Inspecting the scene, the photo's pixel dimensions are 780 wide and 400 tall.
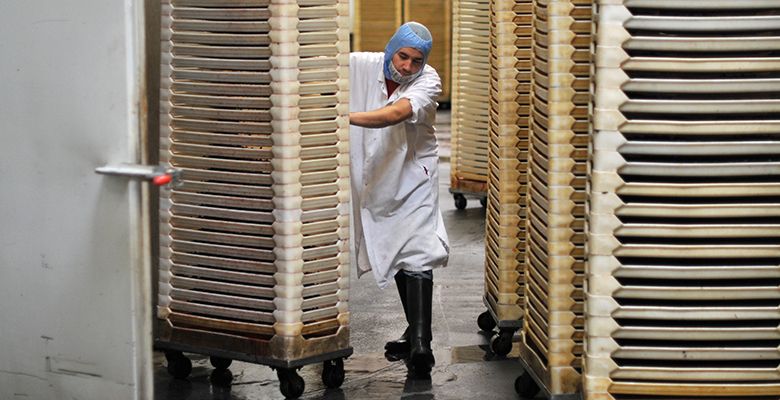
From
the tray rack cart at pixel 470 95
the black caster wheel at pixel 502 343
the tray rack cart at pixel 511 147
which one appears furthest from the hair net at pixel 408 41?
the tray rack cart at pixel 470 95

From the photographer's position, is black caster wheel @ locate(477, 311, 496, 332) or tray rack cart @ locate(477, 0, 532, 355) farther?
black caster wheel @ locate(477, 311, 496, 332)

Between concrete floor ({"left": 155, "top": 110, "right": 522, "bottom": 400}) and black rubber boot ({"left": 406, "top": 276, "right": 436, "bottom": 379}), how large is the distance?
7 cm

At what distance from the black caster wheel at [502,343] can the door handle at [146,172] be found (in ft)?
9.55

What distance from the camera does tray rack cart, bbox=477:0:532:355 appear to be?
6656mm

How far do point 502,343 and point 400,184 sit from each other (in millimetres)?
973

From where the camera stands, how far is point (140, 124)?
4.39m

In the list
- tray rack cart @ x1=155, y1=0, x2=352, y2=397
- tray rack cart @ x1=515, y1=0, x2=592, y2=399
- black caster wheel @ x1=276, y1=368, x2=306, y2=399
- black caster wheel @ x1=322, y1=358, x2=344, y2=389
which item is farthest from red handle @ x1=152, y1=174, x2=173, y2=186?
black caster wheel @ x1=322, y1=358, x2=344, y2=389

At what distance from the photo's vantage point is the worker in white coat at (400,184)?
6.68 m

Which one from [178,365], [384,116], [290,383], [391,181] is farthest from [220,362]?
[384,116]

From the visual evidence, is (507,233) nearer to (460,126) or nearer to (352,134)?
(352,134)

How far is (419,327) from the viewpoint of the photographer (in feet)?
22.0

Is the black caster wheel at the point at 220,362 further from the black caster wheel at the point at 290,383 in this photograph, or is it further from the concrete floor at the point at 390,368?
the black caster wheel at the point at 290,383

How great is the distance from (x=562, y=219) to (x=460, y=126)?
6.46 m

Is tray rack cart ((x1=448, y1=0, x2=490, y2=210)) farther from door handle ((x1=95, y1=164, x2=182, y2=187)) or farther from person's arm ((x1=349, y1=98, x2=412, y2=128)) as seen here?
door handle ((x1=95, y1=164, x2=182, y2=187))
